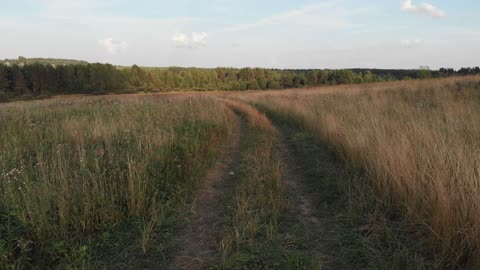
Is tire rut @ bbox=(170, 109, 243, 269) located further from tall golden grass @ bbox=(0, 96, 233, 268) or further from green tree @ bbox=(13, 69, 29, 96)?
green tree @ bbox=(13, 69, 29, 96)

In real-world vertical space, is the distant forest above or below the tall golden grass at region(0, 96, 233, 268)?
above

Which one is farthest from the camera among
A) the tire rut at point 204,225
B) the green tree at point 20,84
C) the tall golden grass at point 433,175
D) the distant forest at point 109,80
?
the distant forest at point 109,80

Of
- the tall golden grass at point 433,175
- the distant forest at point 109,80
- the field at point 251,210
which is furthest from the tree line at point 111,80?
the field at point 251,210

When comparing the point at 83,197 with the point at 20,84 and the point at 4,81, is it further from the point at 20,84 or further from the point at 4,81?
the point at 4,81

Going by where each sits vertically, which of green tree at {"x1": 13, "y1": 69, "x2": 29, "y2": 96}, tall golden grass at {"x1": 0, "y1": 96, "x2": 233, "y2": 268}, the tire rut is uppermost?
green tree at {"x1": 13, "y1": 69, "x2": 29, "y2": 96}

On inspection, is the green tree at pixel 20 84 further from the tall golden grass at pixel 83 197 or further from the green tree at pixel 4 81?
the tall golden grass at pixel 83 197

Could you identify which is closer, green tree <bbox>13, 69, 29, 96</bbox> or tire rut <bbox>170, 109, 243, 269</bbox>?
tire rut <bbox>170, 109, 243, 269</bbox>

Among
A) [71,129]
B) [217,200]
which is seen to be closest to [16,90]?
[71,129]

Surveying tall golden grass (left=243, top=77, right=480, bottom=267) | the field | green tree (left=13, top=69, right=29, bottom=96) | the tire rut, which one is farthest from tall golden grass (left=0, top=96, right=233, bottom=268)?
green tree (left=13, top=69, right=29, bottom=96)

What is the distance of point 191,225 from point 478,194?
114 inches

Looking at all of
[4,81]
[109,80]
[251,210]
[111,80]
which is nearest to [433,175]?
[251,210]

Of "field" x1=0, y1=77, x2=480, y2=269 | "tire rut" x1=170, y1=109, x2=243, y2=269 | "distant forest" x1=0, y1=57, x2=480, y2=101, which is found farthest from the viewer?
"distant forest" x1=0, y1=57, x2=480, y2=101

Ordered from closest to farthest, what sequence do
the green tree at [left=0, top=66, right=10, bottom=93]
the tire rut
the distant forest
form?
the tire rut < the green tree at [left=0, top=66, right=10, bottom=93] < the distant forest

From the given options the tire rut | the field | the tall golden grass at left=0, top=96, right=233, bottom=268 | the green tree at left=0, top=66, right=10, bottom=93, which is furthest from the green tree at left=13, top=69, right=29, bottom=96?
the tire rut
